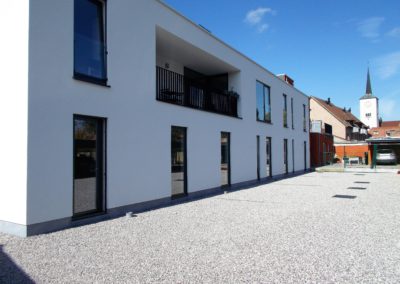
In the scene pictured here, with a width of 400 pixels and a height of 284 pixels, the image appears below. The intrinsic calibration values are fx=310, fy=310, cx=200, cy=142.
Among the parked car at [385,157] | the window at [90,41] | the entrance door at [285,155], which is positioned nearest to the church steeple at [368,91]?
the parked car at [385,157]

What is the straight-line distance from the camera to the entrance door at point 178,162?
9.28 metres

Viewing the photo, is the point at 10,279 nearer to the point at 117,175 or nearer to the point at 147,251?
the point at 147,251

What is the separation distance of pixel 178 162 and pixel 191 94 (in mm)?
2988

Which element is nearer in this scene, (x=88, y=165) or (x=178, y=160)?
(x=88, y=165)

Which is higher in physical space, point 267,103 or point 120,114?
point 267,103

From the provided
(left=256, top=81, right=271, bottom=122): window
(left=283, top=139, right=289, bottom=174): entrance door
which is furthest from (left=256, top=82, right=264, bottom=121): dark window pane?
(left=283, top=139, right=289, bottom=174): entrance door

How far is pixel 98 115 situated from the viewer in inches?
264

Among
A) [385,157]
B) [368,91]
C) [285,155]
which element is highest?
[368,91]

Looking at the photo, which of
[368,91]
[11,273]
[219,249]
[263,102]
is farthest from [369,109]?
[11,273]

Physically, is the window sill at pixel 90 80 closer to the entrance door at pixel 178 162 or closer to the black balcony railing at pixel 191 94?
the black balcony railing at pixel 191 94

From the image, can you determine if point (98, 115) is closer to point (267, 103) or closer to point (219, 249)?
point (219, 249)

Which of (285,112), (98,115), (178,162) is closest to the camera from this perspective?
(98,115)

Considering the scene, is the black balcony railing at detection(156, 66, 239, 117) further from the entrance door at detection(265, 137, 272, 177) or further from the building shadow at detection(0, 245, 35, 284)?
the building shadow at detection(0, 245, 35, 284)

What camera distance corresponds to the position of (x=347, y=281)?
141 inches
